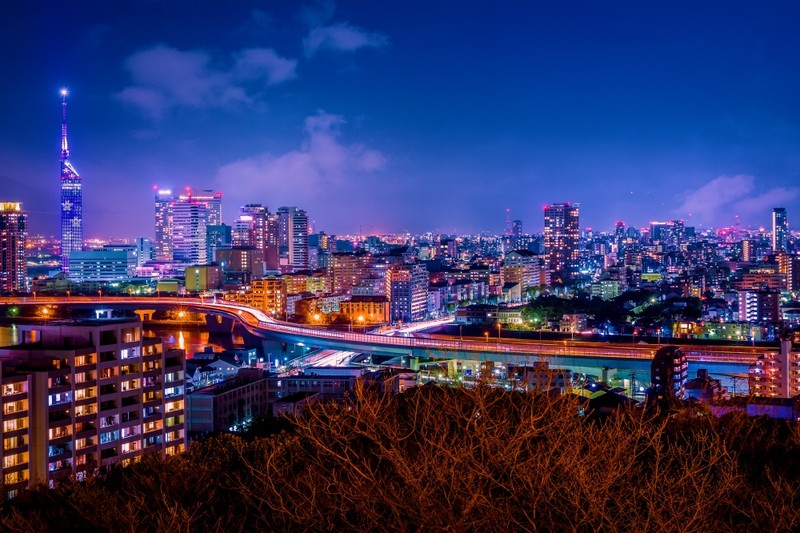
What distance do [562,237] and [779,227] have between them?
40.3 ft

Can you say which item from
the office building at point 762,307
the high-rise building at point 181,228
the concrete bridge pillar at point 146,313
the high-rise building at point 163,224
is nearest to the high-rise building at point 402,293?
the concrete bridge pillar at point 146,313

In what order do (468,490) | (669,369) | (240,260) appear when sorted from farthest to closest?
(240,260), (669,369), (468,490)

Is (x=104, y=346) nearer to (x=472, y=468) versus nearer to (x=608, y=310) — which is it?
(x=472, y=468)

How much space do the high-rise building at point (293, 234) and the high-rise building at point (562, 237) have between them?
12443 mm

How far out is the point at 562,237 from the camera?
4419cm

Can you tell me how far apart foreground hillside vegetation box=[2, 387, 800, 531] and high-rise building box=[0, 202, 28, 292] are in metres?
28.4

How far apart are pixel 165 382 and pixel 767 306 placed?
659 inches

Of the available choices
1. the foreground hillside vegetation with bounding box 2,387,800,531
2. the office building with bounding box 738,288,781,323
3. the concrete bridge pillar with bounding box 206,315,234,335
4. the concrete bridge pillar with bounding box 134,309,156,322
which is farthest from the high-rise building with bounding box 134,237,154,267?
the foreground hillside vegetation with bounding box 2,387,800,531

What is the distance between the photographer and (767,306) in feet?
65.4

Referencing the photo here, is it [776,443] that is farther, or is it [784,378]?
[784,378]

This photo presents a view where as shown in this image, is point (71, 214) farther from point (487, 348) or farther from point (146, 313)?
point (487, 348)

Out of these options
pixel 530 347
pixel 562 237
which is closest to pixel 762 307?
pixel 530 347

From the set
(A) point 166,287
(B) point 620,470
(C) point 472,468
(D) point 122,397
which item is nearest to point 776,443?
(B) point 620,470

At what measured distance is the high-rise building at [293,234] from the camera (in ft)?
136
